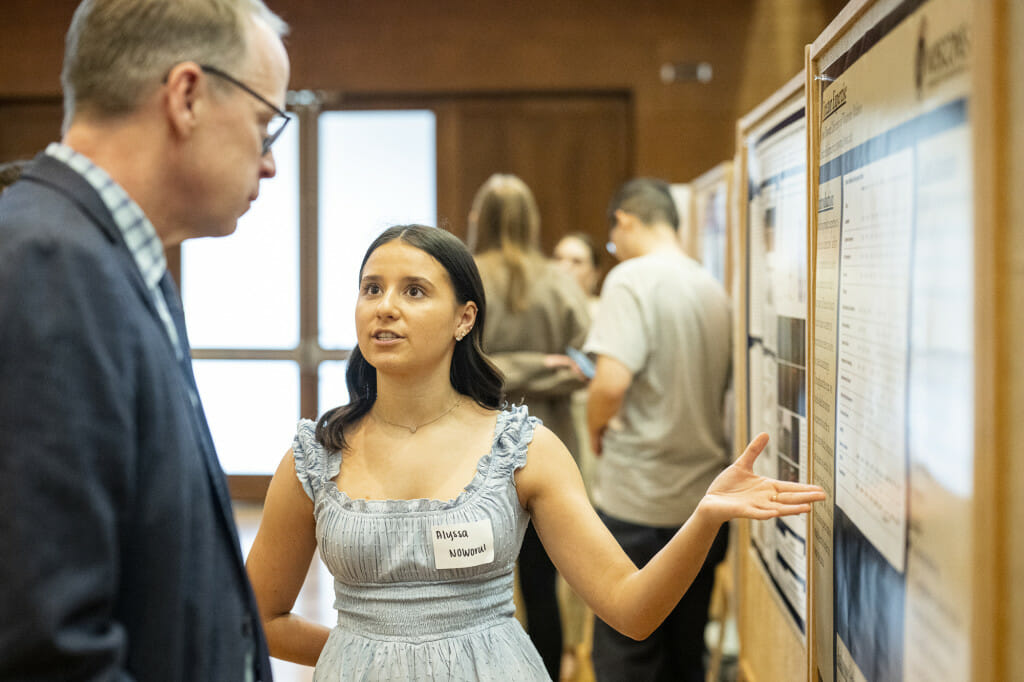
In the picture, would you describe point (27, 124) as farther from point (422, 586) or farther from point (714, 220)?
point (422, 586)

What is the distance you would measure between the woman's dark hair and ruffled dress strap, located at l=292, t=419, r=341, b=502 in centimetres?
2

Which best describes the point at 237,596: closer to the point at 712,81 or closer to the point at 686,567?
the point at 686,567

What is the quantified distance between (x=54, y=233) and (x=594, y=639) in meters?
2.40

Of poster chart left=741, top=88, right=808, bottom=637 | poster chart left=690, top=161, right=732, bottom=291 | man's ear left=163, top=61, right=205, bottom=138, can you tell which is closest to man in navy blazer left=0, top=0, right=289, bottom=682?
man's ear left=163, top=61, right=205, bottom=138

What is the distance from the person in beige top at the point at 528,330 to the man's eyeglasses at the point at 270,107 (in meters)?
1.96

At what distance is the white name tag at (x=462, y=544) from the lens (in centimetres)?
151

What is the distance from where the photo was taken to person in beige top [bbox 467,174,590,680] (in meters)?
3.12

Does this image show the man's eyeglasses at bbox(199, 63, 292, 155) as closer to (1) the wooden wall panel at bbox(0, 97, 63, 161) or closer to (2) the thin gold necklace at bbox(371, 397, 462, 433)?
(2) the thin gold necklace at bbox(371, 397, 462, 433)

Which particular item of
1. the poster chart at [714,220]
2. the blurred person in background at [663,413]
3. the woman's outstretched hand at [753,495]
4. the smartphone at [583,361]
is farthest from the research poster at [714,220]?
the woman's outstretched hand at [753,495]

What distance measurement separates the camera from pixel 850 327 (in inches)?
54.2

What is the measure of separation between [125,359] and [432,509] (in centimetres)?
73

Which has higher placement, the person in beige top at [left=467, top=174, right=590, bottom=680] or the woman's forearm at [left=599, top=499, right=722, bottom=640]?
the person in beige top at [left=467, top=174, right=590, bottom=680]

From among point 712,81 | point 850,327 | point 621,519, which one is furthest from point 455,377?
point 712,81

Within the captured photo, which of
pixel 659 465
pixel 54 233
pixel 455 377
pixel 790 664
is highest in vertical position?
pixel 54 233
